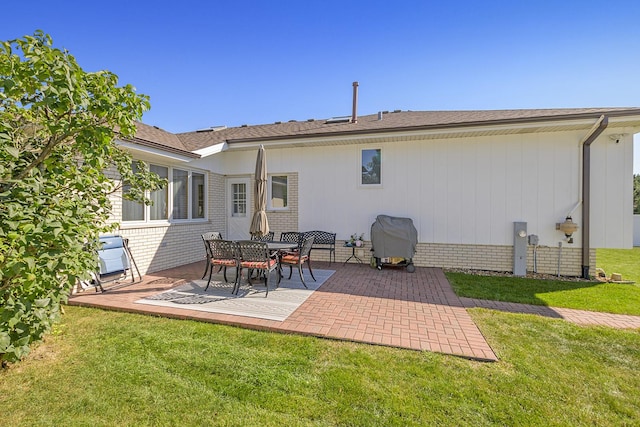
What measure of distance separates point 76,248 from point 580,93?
43.8ft

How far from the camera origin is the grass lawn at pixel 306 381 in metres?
2.41

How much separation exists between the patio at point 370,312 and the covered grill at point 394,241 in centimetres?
90

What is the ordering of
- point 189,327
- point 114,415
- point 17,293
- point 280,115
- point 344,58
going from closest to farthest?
point 114,415
point 17,293
point 189,327
point 344,58
point 280,115

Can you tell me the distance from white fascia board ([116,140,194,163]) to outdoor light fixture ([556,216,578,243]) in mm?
10219

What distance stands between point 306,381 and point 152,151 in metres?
6.23

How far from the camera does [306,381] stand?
2.87 m

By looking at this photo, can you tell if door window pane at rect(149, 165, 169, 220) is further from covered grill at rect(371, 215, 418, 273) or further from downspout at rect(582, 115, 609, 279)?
downspout at rect(582, 115, 609, 279)

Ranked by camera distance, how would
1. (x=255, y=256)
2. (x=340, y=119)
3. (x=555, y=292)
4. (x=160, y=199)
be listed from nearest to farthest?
(x=255, y=256), (x=555, y=292), (x=160, y=199), (x=340, y=119)

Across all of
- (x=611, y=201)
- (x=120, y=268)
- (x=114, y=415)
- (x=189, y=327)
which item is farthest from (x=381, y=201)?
(x=114, y=415)

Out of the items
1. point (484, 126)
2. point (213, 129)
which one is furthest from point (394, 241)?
point (213, 129)

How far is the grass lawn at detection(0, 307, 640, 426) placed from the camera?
2.41m

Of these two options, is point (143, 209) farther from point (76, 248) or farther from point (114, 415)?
point (114, 415)

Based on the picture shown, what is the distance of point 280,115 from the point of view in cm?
1381

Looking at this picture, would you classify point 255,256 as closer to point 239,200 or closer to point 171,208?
point 171,208
